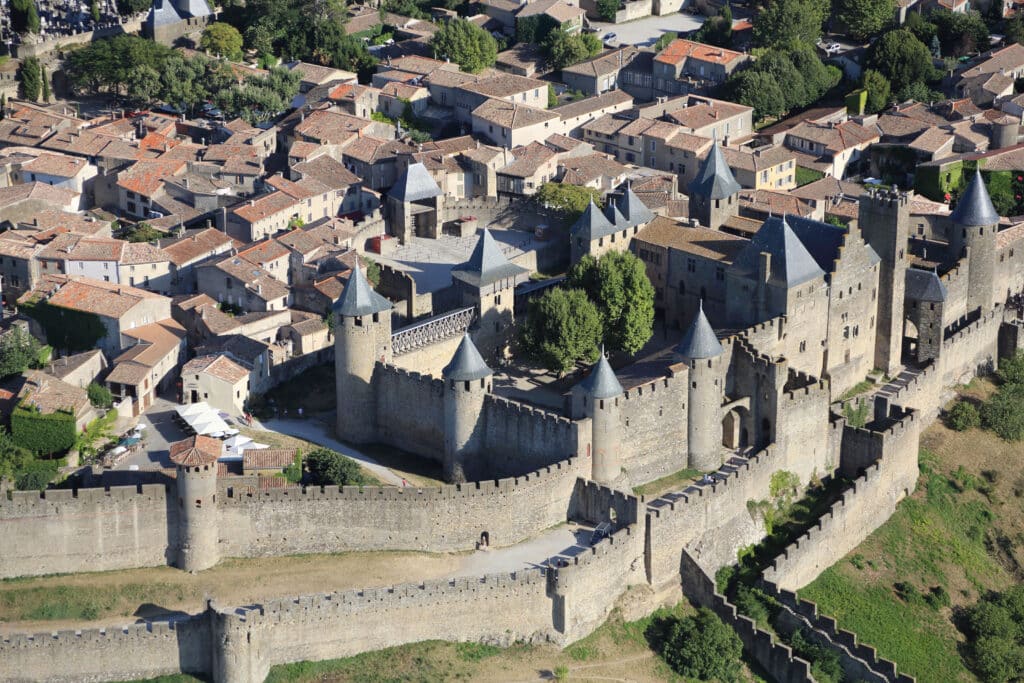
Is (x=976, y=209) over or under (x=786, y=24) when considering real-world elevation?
under

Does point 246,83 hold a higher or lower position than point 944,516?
higher

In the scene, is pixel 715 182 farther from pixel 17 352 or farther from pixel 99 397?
pixel 17 352

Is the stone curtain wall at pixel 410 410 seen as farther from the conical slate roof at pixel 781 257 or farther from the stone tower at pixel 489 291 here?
the conical slate roof at pixel 781 257

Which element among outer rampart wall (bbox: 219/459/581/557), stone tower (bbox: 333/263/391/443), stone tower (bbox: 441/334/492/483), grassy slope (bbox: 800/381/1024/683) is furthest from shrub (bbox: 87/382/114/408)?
grassy slope (bbox: 800/381/1024/683)

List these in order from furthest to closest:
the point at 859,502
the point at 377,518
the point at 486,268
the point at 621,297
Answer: the point at 486,268, the point at 621,297, the point at 859,502, the point at 377,518

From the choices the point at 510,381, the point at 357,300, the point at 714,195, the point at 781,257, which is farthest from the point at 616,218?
the point at 357,300

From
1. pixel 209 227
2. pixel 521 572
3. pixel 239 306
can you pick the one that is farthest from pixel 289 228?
pixel 521 572

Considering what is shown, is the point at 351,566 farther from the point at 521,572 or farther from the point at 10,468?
the point at 10,468

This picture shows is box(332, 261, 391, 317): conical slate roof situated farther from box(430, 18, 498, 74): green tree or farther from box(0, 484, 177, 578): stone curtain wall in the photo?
box(430, 18, 498, 74): green tree
